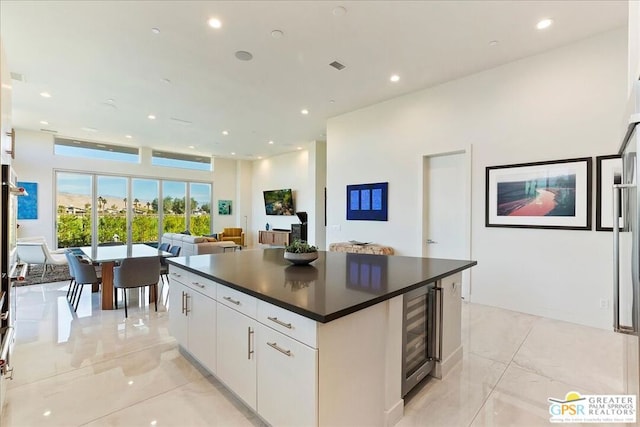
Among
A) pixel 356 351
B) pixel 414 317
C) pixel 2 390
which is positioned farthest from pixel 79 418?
pixel 414 317

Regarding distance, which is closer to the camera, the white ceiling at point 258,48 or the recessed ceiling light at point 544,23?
the white ceiling at point 258,48

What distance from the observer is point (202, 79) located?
4.76 m

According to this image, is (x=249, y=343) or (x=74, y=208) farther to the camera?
(x=74, y=208)

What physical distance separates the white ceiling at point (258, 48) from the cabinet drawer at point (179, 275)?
2.69 meters

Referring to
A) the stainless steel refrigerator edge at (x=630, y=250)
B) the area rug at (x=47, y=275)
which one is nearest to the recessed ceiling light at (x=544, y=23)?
the stainless steel refrigerator edge at (x=630, y=250)

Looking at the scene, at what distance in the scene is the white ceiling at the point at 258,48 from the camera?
10.2ft

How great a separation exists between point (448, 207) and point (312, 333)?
4.11m

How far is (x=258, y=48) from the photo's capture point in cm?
387

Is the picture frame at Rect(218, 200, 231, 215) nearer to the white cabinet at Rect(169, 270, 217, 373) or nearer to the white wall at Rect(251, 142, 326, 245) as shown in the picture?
the white wall at Rect(251, 142, 326, 245)

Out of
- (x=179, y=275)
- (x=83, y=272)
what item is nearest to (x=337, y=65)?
(x=179, y=275)

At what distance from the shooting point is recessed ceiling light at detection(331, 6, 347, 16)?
3.07 meters

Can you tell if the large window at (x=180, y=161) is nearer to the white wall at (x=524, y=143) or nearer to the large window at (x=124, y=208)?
the large window at (x=124, y=208)

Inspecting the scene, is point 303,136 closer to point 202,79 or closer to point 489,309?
point 202,79

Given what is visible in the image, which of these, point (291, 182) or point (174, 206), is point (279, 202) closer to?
point (291, 182)
